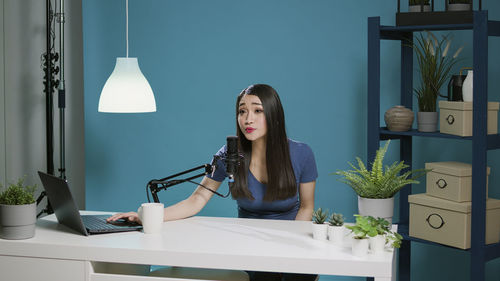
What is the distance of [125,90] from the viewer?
3.49m

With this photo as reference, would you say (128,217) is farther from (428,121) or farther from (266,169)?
(428,121)

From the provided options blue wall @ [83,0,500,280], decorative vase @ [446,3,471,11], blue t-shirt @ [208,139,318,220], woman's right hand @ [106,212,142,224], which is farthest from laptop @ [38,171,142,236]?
decorative vase @ [446,3,471,11]

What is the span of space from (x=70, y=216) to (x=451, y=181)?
6.25ft

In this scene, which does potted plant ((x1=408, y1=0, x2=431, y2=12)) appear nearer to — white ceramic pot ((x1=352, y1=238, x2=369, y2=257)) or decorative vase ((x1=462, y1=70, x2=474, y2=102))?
decorative vase ((x1=462, y1=70, x2=474, y2=102))

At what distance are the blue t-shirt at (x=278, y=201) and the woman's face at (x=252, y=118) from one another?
181 mm

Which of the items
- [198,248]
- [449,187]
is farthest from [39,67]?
[449,187]

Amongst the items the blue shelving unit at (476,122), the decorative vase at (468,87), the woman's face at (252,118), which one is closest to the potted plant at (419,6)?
the blue shelving unit at (476,122)

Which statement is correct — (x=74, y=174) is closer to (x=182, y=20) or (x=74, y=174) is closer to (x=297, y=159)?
(x=182, y=20)

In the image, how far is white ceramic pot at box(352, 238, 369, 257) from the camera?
2.29 metres

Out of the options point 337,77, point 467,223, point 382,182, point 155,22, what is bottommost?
point 467,223

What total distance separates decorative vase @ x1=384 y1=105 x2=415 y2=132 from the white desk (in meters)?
1.08

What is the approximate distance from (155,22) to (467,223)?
100 inches

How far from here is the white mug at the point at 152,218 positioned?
2.62 m

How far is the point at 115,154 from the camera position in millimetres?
4793
